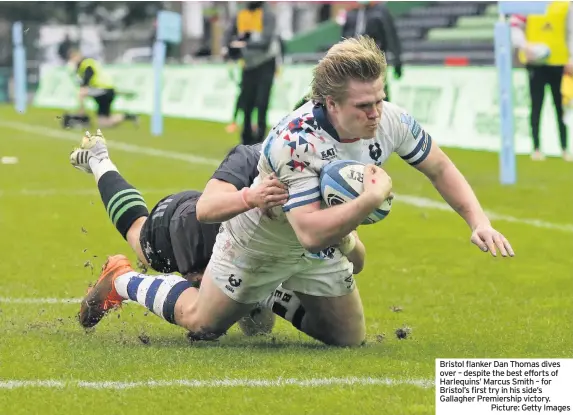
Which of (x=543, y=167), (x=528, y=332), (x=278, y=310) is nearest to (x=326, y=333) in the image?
(x=278, y=310)

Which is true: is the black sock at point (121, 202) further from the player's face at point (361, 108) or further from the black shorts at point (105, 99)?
the black shorts at point (105, 99)

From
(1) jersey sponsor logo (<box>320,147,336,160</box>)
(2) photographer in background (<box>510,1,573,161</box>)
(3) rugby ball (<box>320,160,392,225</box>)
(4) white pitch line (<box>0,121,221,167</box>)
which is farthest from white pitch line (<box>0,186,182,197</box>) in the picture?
(3) rugby ball (<box>320,160,392,225</box>)

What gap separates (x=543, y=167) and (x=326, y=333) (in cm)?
945

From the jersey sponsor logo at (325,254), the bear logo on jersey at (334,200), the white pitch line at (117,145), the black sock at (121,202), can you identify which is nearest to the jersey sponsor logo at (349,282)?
the jersey sponsor logo at (325,254)

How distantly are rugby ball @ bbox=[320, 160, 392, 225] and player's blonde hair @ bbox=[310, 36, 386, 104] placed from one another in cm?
28

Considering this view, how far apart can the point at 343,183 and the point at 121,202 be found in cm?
229

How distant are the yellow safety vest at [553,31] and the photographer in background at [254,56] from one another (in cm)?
375

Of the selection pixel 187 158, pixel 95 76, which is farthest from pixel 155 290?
pixel 95 76

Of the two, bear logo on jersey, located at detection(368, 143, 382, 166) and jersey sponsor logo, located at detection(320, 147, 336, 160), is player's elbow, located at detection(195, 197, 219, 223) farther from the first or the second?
bear logo on jersey, located at detection(368, 143, 382, 166)

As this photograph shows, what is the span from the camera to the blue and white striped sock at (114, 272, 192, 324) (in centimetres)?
640

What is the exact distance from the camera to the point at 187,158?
→ 1755cm

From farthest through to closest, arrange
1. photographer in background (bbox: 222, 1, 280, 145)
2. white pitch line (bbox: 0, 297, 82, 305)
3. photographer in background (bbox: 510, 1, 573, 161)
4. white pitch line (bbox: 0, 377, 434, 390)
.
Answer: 1. photographer in background (bbox: 222, 1, 280, 145)
2. photographer in background (bbox: 510, 1, 573, 161)
3. white pitch line (bbox: 0, 297, 82, 305)
4. white pitch line (bbox: 0, 377, 434, 390)

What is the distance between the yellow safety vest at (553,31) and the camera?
51.8ft

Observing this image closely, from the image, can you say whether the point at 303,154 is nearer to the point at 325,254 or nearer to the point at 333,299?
the point at 325,254
